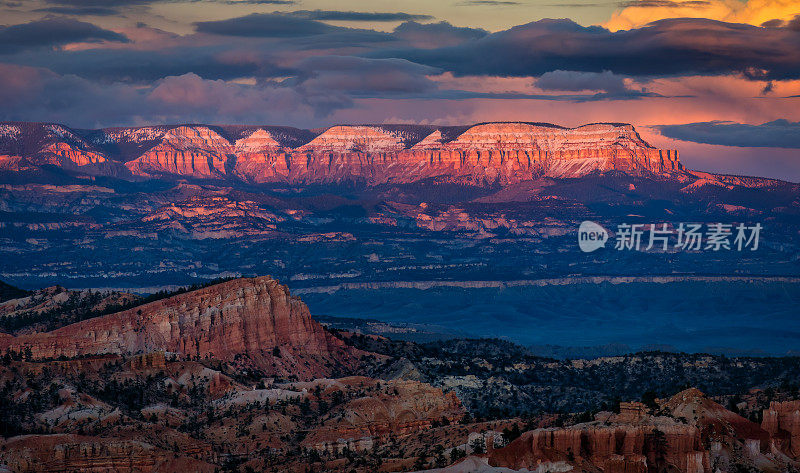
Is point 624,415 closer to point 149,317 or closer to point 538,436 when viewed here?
point 538,436

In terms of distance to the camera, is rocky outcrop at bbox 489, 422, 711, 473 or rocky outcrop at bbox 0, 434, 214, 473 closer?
rocky outcrop at bbox 489, 422, 711, 473

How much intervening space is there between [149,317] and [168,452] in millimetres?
61242

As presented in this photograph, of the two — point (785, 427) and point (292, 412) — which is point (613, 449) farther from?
point (292, 412)

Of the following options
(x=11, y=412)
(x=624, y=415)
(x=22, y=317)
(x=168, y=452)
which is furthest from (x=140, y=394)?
(x=624, y=415)

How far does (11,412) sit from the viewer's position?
143875 millimetres

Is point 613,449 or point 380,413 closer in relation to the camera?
point 613,449

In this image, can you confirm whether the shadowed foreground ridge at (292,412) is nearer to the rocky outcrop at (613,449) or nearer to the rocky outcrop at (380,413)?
the rocky outcrop at (613,449)

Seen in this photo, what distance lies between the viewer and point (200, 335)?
191 meters

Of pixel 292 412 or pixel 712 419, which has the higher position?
pixel 712 419

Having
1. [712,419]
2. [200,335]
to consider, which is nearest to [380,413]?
[200,335]

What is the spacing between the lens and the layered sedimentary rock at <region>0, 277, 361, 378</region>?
18012cm

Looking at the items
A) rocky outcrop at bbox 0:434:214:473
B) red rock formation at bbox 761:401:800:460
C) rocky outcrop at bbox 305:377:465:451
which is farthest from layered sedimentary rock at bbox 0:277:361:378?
red rock formation at bbox 761:401:800:460

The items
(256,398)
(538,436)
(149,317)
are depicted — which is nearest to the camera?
(538,436)

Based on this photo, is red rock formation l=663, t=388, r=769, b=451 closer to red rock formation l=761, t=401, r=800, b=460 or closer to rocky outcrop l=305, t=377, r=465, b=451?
red rock formation l=761, t=401, r=800, b=460
